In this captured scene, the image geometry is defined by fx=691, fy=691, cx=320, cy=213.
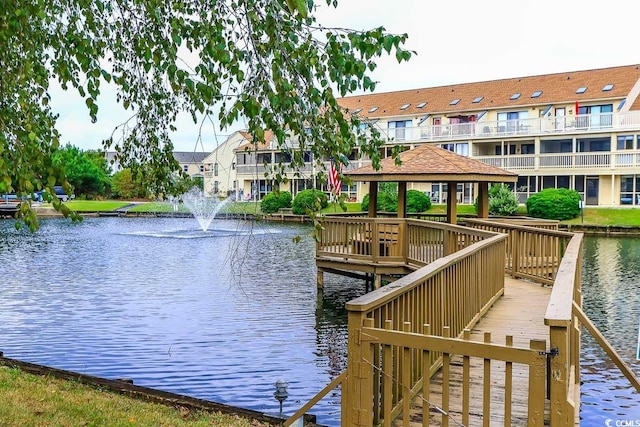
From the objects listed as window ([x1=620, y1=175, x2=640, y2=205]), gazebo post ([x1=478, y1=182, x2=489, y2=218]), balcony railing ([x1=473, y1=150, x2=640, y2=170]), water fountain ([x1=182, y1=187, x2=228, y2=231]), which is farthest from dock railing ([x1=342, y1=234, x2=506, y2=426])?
water fountain ([x1=182, y1=187, x2=228, y2=231])

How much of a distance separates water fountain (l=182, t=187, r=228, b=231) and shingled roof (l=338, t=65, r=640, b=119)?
14.6m

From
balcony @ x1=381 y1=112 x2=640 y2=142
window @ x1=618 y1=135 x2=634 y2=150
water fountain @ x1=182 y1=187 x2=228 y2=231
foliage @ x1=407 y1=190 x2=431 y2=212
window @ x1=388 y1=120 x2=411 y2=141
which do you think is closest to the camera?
window @ x1=618 y1=135 x2=634 y2=150

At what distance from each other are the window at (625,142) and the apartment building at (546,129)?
7 centimetres

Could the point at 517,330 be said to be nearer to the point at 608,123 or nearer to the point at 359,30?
the point at 359,30

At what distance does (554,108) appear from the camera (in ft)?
170

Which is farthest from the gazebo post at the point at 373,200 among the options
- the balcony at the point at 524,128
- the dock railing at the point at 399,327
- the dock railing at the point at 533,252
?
the balcony at the point at 524,128

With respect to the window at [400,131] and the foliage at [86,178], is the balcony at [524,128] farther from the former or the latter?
the foliage at [86,178]

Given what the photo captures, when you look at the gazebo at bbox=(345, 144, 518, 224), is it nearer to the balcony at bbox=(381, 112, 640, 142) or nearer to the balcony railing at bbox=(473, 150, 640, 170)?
the balcony at bbox=(381, 112, 640, 142)

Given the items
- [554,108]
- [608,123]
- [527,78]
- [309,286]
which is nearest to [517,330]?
[309,286]

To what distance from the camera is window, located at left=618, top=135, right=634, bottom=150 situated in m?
47.1

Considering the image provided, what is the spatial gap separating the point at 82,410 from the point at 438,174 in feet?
41.8

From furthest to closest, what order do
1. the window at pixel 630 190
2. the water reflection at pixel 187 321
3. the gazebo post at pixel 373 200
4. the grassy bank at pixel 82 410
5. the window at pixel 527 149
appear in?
the window at pixel 527 149
the window at pixel 630 190
the gazebo post at pixel 373 200
the water reflection at pixel 187 321
the grassy bank at pixel 82 410

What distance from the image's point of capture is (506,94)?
56.0 metres

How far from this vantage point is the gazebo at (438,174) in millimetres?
18156
